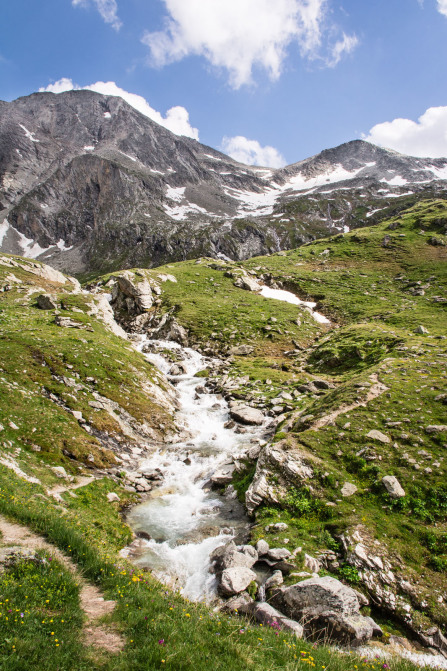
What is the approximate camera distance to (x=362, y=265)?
7356 centimetres

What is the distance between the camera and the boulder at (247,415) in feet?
84.2

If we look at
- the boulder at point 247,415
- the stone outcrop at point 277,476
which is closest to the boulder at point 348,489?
the stone outcrop at point 277,476

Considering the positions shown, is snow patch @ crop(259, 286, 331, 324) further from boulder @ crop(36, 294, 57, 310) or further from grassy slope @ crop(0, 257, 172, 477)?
boulder @ crop(36, 294, 57, 310)

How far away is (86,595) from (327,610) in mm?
6938

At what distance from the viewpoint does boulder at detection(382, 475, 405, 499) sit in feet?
42.0

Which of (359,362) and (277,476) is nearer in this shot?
(277,476)

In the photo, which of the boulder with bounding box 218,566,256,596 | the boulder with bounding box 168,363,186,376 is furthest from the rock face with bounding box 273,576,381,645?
the boulder with bounding box 168,363,186,376

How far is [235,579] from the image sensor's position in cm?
1065

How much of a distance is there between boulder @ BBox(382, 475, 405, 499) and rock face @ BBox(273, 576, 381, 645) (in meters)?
4.65

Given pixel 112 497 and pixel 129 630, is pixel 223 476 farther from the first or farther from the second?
pixel 129 630

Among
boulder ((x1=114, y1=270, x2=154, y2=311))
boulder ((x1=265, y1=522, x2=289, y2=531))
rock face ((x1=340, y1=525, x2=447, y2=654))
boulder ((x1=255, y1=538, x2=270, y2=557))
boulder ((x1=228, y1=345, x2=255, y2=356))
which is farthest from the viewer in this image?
boulder ((x1=114, y1=270, x2=154, y2=311))

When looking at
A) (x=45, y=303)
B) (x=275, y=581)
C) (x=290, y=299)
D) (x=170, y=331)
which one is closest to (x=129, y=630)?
(x=275, y=581)

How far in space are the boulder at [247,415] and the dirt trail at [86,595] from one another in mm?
18422

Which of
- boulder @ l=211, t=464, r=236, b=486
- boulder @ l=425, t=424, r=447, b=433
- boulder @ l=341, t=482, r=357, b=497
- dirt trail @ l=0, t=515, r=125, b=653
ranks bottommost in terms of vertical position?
boulder @ l=211, t=464, r=236, b=486
